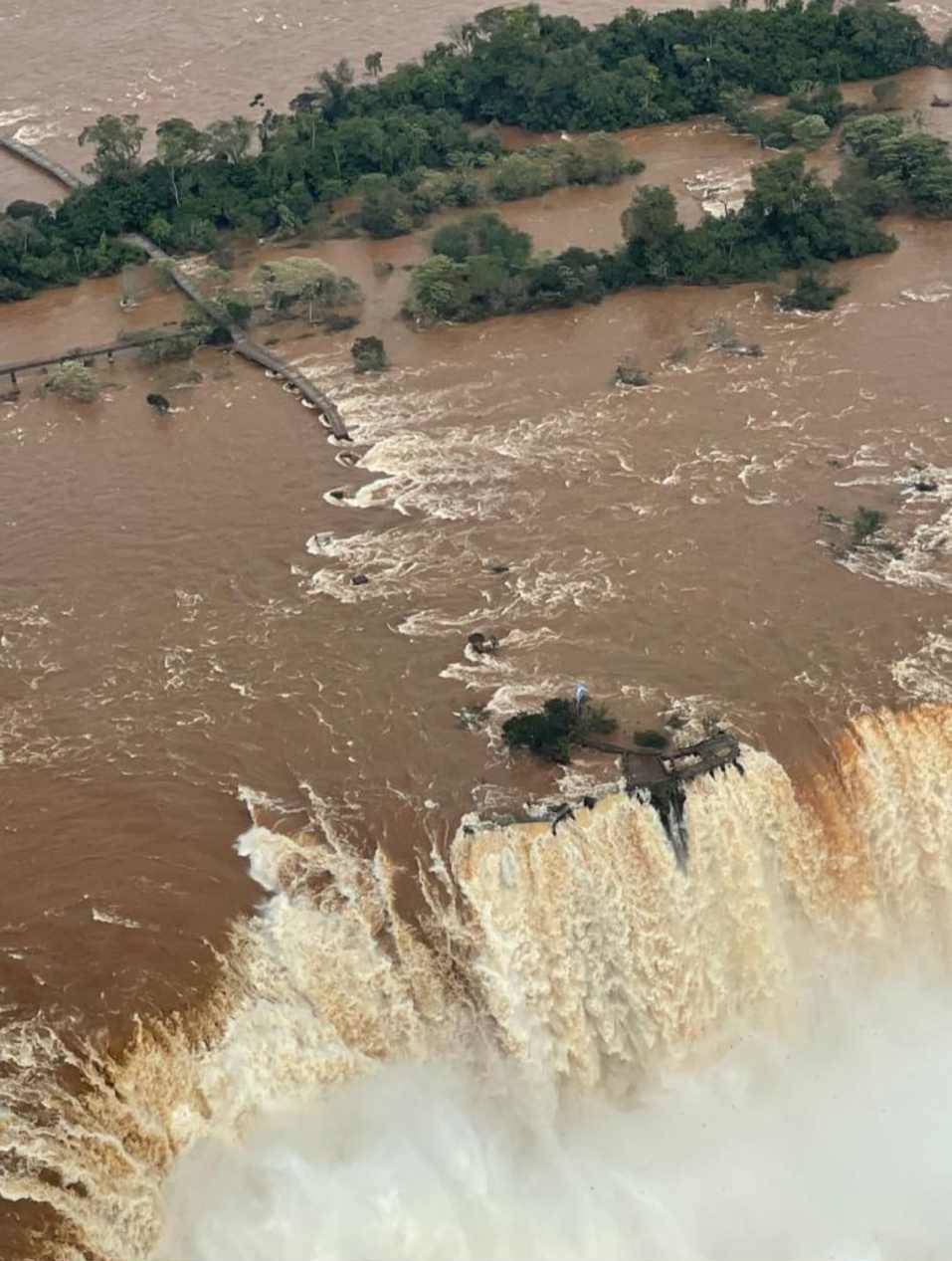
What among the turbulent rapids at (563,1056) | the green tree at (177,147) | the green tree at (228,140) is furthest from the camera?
the green tree at (228,140)

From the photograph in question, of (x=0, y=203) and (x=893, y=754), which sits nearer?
(x=893, y=754)

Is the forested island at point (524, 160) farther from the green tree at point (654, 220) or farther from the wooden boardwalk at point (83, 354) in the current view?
the wooden boardwalk at point (83, 354)

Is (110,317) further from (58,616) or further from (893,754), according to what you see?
(893,754)

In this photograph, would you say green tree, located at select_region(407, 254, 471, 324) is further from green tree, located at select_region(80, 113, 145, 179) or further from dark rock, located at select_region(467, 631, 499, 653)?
dark rock, located at select_region(467, 631, 499, 653)

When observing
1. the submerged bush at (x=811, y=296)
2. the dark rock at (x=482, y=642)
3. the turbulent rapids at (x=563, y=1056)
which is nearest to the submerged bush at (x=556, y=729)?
the turbulent rapids at (x=563, y=1056)

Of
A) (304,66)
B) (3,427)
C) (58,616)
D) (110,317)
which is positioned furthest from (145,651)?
(304,66)

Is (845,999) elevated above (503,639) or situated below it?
below
